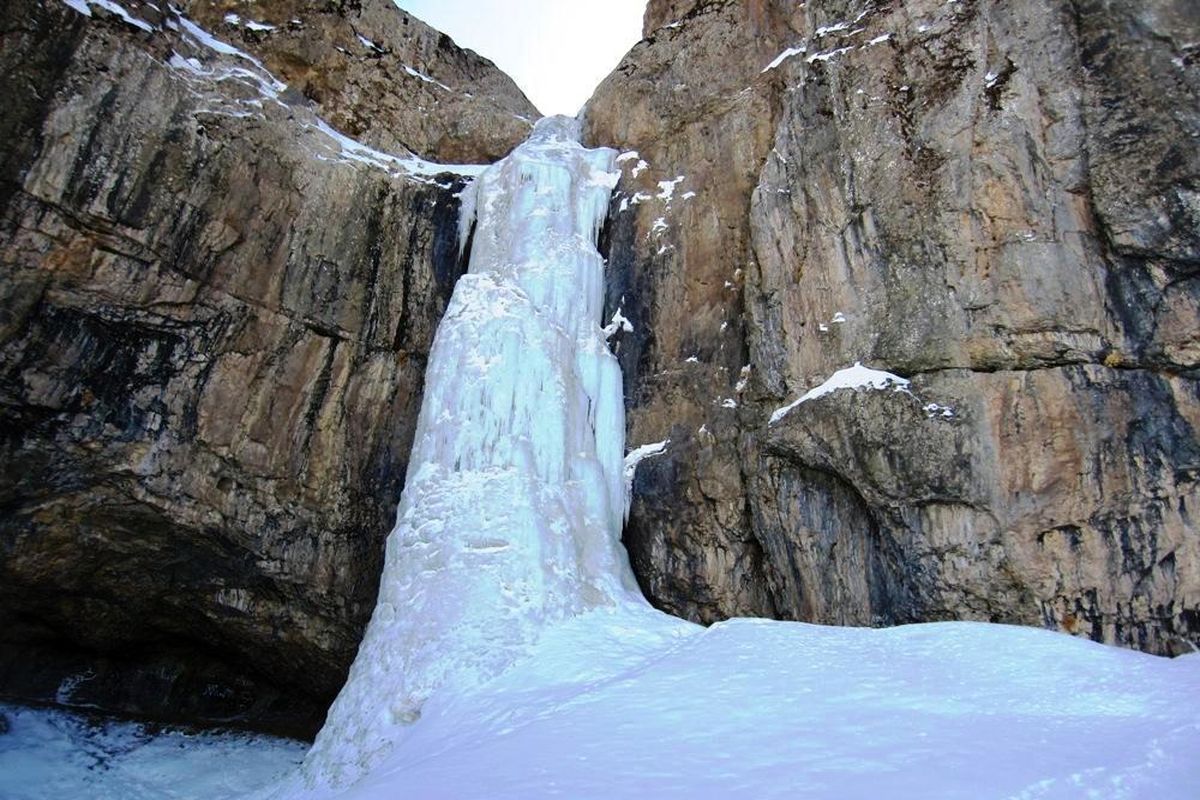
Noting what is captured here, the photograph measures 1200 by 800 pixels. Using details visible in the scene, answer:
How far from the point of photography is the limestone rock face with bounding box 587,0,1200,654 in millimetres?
9031

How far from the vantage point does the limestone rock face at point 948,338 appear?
9.03m

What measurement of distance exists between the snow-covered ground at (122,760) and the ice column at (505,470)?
494cm

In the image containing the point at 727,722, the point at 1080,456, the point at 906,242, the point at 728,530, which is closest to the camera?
the point at 727,722

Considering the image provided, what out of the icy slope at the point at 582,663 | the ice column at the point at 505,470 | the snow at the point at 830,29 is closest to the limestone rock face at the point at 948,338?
the snow at the point at 830,29

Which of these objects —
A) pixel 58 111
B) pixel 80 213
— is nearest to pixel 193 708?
pixel 80 213

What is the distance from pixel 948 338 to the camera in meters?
10.0

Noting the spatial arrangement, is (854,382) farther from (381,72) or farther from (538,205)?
(381,72)

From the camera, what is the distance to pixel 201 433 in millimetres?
13039

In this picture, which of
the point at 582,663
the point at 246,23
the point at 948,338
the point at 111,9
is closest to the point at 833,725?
the point at 582,663

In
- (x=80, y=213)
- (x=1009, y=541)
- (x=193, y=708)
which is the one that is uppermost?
(x=80, y=213)

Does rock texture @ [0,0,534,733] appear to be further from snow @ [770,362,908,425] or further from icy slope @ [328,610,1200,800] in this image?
snow @ [770,362,908,425]

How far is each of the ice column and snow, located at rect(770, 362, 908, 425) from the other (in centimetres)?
329

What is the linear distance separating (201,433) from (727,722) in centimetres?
1075

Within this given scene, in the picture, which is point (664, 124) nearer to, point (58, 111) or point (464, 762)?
point (58, 111)
